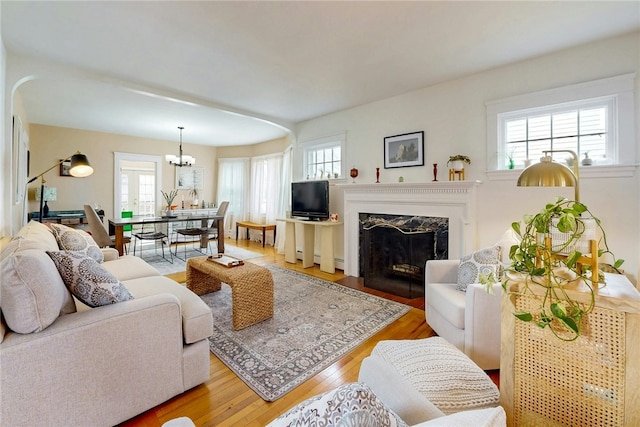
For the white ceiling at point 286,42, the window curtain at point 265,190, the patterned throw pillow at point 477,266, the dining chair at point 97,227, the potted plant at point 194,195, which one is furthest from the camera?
the potted plant at point 194,195

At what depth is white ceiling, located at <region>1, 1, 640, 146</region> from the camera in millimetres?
2049

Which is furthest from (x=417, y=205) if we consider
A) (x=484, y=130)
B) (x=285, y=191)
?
(x=285, y=191)

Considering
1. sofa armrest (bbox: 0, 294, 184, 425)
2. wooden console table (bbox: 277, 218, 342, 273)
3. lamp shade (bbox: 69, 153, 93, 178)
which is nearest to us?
sofa armrest (bbox: 0, 294, 184, 425)

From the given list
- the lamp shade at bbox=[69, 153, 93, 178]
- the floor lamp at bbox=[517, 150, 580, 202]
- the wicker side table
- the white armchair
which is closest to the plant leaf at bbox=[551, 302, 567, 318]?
the wicker side table

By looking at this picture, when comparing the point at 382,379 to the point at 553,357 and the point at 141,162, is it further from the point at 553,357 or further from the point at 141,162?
the point at 141,162

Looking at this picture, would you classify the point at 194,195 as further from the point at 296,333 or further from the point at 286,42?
the point at 296,333

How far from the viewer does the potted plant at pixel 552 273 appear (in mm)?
828

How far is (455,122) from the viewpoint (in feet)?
10.8

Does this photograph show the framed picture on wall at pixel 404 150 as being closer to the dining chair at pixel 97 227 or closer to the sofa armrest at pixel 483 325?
the sofa armrest at pixel 483 325

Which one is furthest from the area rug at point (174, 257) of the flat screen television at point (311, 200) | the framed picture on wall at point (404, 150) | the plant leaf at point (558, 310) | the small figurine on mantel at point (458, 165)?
the plant leaf at point (558, 310)

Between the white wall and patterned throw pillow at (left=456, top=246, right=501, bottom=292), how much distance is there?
87 centimetres

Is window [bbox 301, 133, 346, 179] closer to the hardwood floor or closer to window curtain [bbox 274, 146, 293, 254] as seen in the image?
window curtain [bbox 274, 146, 293, 254]

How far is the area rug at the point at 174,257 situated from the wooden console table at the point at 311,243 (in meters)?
0.97

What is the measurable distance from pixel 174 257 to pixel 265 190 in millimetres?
2539
